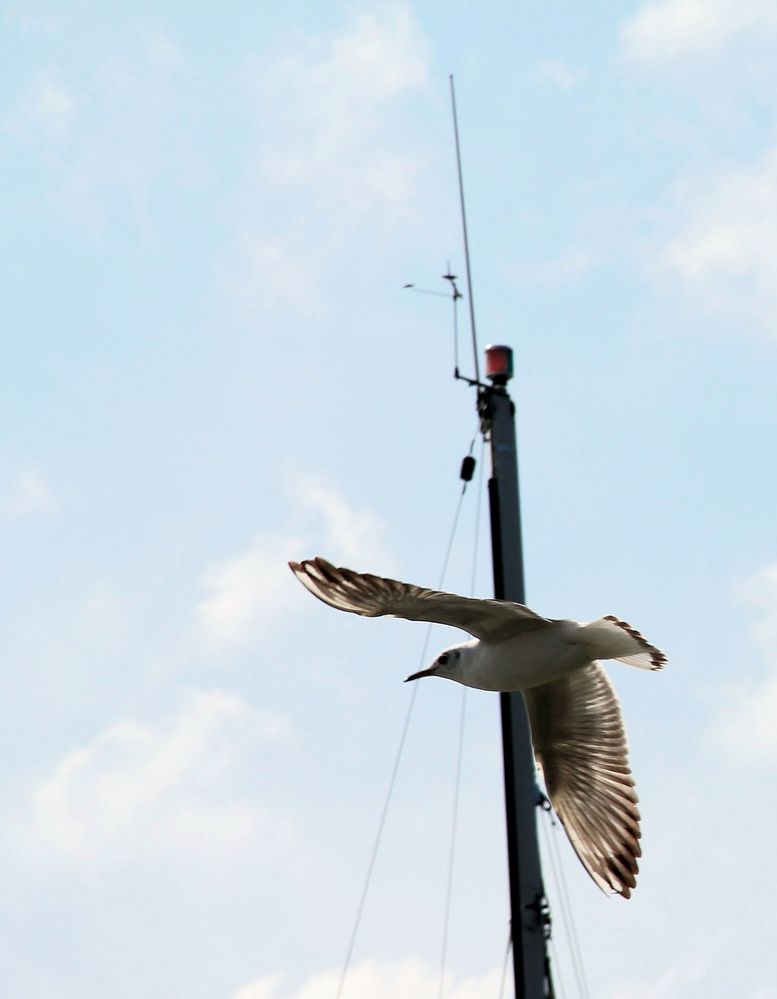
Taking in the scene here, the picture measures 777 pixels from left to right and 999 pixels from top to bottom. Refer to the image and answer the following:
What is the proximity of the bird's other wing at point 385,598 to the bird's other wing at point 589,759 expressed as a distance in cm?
130

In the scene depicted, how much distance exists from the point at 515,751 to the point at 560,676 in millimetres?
2466

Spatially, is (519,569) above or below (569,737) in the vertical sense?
above

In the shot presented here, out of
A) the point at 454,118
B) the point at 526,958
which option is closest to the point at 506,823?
the point at 526,958

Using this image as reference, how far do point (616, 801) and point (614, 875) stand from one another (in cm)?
46

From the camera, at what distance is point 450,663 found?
13.8 metres

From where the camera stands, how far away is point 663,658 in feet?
43.8

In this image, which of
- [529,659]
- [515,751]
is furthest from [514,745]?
[529,659]

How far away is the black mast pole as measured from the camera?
1538cm

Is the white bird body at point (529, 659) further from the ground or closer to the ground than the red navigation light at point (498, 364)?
closer to the ground

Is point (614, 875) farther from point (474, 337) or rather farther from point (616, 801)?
point (474, 337)

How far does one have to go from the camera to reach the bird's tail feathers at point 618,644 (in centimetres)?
1318

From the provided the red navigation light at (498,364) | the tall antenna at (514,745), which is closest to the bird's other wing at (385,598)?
the tall antenna at (514,745)

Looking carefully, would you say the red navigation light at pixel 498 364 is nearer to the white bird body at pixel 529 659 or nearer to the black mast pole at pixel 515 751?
the black mast pole at pixel 515 751

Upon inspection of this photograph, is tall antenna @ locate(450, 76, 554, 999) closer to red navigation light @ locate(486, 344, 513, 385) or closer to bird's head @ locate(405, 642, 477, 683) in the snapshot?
red navigation light @ locate(486, 344, 513, 385)
